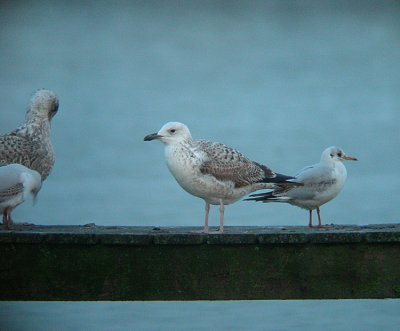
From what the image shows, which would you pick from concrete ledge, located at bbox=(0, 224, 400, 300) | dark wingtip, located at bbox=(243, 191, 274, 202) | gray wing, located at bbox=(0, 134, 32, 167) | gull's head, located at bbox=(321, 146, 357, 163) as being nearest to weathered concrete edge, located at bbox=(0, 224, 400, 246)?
concrete ledge, located at bbox=(0, 224, 400, 300)

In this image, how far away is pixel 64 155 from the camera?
18.0 meters

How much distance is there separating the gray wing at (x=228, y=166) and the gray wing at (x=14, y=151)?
143cm

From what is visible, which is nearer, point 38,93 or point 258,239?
point 258,239

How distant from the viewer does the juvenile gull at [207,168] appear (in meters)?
6.47

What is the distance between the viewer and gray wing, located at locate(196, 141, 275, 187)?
21.6 ft

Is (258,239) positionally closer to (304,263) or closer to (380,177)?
(304,263)

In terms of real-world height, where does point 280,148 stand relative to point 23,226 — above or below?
above

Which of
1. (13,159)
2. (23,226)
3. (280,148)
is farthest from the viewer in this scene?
(280,148)

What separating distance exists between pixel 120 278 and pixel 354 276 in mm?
1196

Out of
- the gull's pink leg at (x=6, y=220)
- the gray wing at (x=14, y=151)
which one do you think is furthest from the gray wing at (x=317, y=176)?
the gull's pink leg at (x=6, y=220)

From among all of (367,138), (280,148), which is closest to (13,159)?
(280,148)

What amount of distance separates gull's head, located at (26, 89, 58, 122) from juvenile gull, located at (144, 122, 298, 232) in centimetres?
155

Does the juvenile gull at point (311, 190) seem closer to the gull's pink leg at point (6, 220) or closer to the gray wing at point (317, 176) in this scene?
the gray wing at point (317, 176)

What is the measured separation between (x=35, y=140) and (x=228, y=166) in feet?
5.58
